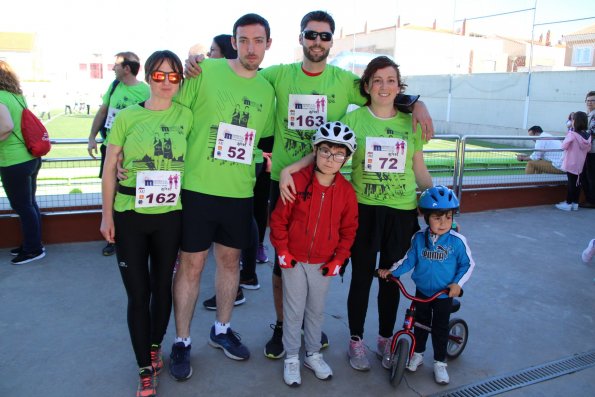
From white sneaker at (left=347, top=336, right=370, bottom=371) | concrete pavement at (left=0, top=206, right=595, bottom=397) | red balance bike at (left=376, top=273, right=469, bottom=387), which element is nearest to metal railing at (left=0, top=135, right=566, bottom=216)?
concrete pavement at (left=0, top=206, right=595, bottom=397)

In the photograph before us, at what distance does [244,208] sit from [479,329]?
7.15ft

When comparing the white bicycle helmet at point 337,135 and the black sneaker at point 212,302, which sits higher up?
the white bicycle helmet at point 337,135

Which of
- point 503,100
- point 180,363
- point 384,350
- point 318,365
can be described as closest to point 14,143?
point 180,363

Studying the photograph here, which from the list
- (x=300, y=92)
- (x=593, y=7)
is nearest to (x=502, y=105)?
(x=593, y=7)

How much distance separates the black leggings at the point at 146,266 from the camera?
2.65m

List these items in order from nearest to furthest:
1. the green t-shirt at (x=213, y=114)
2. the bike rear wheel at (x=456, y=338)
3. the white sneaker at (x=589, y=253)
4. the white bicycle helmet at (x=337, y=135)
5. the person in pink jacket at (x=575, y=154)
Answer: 1. the white bicycle helmet at (x=337, y=135)
2. the green t-shirt at (x=213, y=114)
3. the bike rear wheel at (x=456, y=338)
4. the white sneaker at (x=589, y=253)
5. the person in pink jacket at (x=575, y=154)

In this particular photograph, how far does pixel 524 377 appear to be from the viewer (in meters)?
3.20

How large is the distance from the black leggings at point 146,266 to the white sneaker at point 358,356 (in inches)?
48.5

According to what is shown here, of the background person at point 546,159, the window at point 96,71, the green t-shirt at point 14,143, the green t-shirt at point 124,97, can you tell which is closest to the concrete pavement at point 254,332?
the green t-shirt at point 14,143

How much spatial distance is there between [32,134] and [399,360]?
3.81 metres

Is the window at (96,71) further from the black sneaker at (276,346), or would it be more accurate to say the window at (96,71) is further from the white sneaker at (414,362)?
the white sneaker at (414,362)

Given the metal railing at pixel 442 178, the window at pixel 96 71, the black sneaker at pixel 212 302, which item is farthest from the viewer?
the window at pixel 96 71

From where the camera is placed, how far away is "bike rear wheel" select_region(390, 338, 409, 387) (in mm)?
2924

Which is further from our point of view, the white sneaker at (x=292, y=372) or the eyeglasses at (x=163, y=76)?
the white sneaker at (x=292, y=372)
